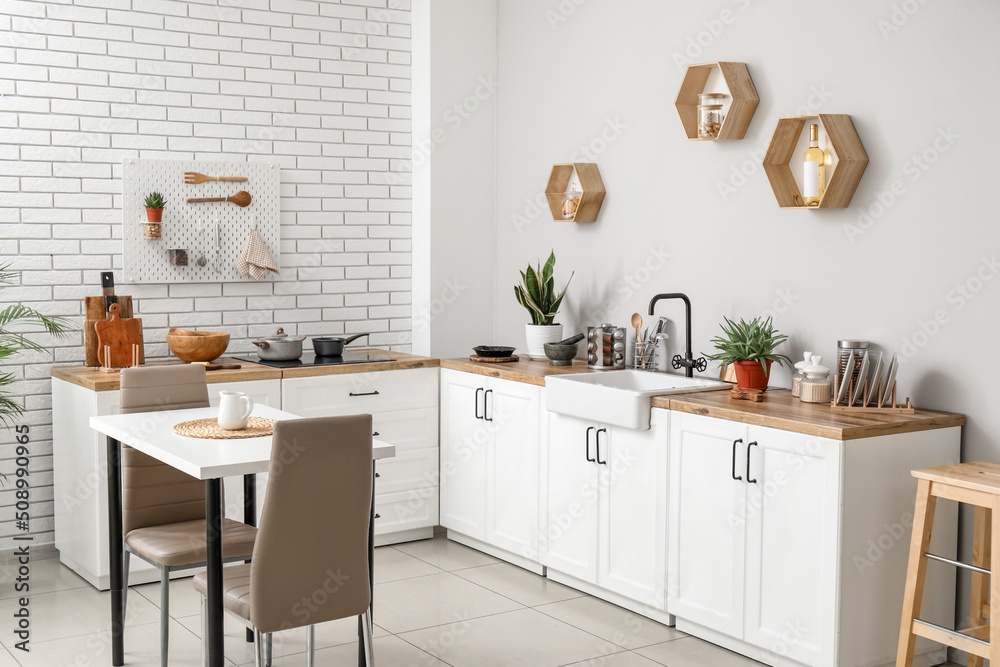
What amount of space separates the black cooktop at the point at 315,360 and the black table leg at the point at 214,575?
2.00m

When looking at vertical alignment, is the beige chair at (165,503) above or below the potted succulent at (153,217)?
below

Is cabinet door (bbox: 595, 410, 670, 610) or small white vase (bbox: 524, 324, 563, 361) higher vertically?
small white vase (bbox: 524, 324, 563, 361)

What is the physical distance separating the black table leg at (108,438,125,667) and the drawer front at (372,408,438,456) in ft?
5.35

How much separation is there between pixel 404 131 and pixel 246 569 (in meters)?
3.33

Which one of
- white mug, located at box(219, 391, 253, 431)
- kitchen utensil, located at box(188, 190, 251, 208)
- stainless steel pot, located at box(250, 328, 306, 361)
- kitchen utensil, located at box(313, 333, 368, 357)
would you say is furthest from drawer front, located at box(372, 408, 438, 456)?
white mug, located at box(219, 391, 253, 431)

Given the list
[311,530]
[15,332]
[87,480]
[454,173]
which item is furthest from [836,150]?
[15,332]

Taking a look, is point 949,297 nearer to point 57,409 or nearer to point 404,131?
point 404,131

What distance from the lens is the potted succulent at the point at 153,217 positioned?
4.98m

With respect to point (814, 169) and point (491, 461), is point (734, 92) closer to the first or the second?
point (814, 169)

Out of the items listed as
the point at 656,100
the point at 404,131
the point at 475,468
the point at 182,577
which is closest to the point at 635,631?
the point at 475,468

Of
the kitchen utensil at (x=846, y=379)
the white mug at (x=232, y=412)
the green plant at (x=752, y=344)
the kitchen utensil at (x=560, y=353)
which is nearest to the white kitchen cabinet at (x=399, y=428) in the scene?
the kitchen utensil at (x=560, y=353)

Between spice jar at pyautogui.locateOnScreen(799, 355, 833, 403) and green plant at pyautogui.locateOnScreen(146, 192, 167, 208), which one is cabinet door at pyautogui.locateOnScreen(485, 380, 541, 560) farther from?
green plant at pyautogui.locateOnScreen(146, 192, 167, 208)

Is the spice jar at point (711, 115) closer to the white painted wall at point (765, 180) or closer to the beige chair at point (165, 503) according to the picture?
the white painted wall at point (765, 180)

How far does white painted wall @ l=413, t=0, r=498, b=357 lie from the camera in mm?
5672
